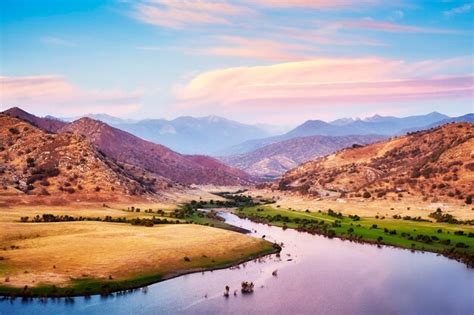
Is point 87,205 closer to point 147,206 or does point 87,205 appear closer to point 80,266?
point 147,206

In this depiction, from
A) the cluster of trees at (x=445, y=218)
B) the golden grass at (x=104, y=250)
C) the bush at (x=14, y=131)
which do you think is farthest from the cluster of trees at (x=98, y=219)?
the bush at (x=14, y=131)

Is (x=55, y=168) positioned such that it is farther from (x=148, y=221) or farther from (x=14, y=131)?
(x=148, y=221)

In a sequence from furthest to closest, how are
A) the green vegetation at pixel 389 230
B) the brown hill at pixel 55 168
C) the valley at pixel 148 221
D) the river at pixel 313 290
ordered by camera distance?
the brown hill at pixel 55 168 < the green vegetation at pixel 389 230 < the valley at pixel 148 221 < the river at pixel 313 290

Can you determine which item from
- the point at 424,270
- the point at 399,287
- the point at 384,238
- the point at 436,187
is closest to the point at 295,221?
the point at 384,238

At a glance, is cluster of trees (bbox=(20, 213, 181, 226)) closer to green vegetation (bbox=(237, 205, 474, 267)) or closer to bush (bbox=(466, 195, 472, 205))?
green vegetation (bbox=(237, 205, 474, 267))

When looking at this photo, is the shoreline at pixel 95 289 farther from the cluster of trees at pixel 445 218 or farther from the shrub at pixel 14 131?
the shrub at pixel 14 131

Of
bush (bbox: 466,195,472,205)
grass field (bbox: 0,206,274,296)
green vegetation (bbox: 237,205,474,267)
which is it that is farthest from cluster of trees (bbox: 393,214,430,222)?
grass field (bbox: 0,206,274,296)
